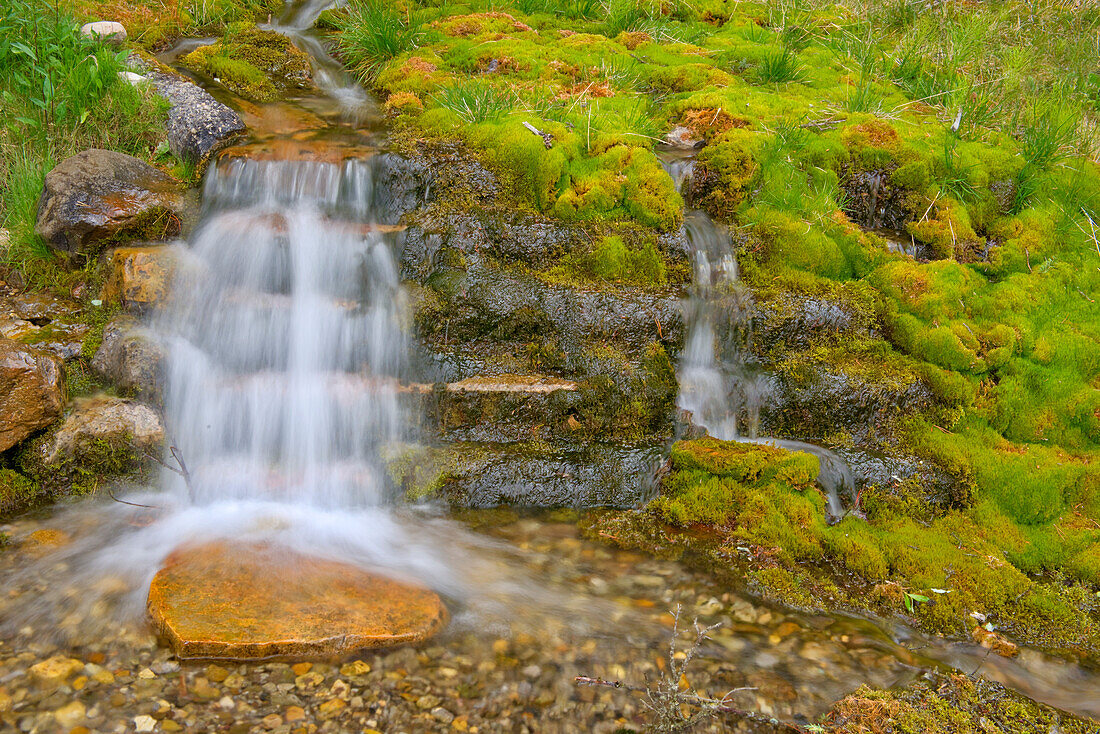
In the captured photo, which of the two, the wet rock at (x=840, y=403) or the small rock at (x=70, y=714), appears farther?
the wet rock at (x=840, y=403)

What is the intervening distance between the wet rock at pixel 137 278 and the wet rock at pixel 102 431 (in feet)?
2.89

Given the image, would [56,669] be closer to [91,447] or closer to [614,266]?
[91,447]

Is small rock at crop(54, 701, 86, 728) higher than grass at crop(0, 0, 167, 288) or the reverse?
the reverse

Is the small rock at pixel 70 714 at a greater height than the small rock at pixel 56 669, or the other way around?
the small rock at pixel 56 669

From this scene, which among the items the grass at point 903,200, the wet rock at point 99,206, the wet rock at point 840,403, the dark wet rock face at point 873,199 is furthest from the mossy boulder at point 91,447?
the dark wet rock face at point 873,199

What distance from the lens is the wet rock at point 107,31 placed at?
7.31m

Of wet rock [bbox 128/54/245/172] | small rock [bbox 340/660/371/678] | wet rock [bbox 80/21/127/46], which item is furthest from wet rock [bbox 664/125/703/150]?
wet rock [bbox 80/21/127/46]

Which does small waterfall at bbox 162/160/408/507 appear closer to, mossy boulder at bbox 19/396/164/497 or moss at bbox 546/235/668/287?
mossy boulder at bbox 19/396/164/497

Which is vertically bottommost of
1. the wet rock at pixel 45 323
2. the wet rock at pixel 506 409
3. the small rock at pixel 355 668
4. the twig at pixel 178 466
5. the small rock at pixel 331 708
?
the small rock at pixel 331 708

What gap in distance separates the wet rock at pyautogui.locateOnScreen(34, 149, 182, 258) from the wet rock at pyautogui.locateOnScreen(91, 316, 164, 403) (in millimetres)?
1090

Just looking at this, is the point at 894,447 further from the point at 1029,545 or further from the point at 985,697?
the point at 985,697

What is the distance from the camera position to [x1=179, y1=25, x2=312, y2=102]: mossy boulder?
789 centimetres

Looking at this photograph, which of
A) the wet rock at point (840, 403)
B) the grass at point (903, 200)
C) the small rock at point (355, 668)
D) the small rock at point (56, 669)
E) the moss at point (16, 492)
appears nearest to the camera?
the small rock at point (56, 669)

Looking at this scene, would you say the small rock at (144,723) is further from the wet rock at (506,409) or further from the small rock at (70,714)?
the wet rock at (506,409)
